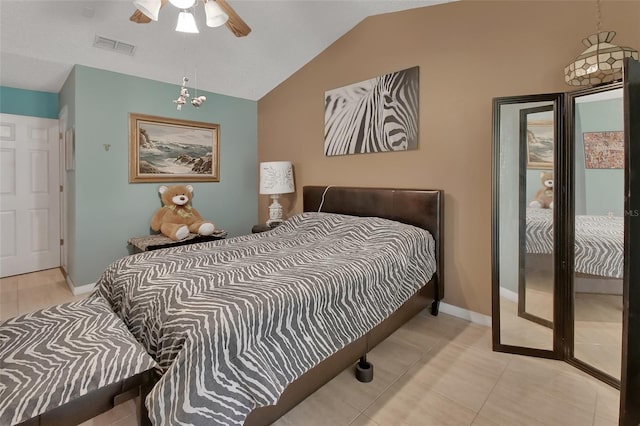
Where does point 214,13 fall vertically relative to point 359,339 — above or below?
above

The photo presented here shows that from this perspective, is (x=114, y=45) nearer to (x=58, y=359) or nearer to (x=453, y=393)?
(x=58, y=359)

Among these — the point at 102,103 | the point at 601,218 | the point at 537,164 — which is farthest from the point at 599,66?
the point at 102,103

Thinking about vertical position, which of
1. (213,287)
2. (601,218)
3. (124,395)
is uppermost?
(601,218)

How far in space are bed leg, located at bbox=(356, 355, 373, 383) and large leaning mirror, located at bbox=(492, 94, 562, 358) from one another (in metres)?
0.95

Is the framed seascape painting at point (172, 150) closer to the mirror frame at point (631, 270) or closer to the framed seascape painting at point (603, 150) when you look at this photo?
the framed seascape painting at point (603, 150)

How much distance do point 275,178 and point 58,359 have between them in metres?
2.72

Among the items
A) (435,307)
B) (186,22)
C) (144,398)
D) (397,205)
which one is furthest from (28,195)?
(435,307)

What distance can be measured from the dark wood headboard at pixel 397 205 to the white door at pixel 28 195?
3507 mm

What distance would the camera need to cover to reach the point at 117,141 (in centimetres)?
333

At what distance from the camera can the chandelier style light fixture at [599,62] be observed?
5.53 feet

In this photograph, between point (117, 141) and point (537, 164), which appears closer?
point (537, 164)

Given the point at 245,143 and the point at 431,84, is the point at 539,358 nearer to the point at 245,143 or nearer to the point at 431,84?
the point at 431,84

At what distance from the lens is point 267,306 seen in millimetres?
1316

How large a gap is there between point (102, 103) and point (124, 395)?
3.14 m
